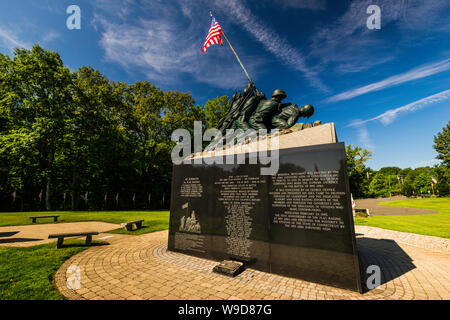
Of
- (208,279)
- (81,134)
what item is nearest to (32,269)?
(208,279)

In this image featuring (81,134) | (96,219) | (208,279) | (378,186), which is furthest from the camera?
(378,186)

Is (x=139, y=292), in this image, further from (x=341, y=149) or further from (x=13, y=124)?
(x=13, y=124)

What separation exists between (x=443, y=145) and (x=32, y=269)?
6254 centimetres

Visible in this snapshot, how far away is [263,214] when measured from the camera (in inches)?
193

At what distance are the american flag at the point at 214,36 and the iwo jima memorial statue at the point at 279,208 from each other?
15.0ft

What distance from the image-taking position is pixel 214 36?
29.5 ft

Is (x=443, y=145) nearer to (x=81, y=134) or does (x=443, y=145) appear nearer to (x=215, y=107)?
(x=215, y=107)

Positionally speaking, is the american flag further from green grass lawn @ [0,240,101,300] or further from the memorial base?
green grass lawn @ [0,240,101,300]

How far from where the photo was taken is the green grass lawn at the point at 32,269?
345 centimetres

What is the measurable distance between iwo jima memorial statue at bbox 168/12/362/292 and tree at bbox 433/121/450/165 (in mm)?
54249

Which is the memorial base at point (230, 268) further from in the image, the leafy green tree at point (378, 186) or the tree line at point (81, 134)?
the leafy green tree at point (378, 186)

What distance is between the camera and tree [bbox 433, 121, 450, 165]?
3762cm
